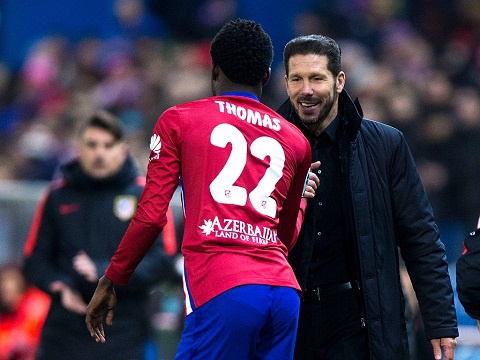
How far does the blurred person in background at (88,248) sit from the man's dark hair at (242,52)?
7.87 feet

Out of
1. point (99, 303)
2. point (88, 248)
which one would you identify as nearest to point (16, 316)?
point (88, 248)

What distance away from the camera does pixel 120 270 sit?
4.08 m

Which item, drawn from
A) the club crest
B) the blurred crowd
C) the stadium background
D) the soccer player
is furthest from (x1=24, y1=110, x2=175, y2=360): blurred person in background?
the blurred crowd

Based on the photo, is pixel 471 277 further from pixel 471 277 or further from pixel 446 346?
pixel 446 346

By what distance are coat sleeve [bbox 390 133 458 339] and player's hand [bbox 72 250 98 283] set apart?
206 cm

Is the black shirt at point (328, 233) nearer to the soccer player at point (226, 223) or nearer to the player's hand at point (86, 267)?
the soccer player at point (226, 223)

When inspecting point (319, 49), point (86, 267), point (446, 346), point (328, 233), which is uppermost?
point (319, 49)

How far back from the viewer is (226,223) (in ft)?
13.1

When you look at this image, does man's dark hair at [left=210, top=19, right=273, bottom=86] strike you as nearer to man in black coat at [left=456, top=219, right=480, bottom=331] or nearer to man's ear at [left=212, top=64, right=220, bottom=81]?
man's ear at [left=212, top=64, right=220, bottom=81]

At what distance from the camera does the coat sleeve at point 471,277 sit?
4414mm

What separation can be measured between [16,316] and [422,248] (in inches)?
163

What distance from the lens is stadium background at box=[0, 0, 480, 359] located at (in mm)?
10430

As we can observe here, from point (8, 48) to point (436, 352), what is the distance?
9988mm

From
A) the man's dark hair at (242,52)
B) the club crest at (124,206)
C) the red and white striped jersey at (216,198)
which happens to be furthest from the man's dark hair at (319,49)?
the club crest at (124,206)
